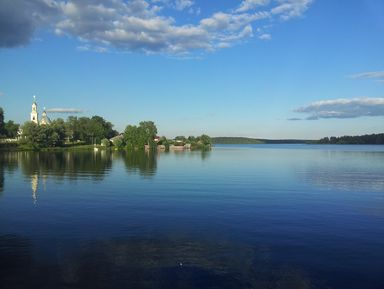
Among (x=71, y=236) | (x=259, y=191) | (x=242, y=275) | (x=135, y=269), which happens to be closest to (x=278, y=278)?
(x=242, y=275)

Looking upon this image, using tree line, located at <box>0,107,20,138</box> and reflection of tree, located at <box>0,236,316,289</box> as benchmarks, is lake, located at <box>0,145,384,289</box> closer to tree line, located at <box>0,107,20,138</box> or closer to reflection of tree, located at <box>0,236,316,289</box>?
reflection of tree, located at <box>0,236,316,289</box>

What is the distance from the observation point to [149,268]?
1614 centimetres

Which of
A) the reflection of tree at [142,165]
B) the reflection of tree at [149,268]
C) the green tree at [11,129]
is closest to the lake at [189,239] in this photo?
the reflection of tree at [149,268]

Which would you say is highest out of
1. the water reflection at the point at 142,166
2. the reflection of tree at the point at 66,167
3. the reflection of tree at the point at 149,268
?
the reflection of tree at the point at 66,167

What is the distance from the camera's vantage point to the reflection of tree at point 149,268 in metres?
14.7

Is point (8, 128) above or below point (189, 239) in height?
above

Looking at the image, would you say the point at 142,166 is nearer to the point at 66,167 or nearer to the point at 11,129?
the point at 66,167

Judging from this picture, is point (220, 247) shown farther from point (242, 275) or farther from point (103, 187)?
point (103, 187)

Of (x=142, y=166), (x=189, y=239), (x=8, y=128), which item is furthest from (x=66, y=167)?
(x=8, y=128)

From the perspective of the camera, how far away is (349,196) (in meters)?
37.4

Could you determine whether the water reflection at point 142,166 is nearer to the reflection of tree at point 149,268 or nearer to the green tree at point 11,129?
the reflection of tree at point 149,268

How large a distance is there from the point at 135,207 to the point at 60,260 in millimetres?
12830

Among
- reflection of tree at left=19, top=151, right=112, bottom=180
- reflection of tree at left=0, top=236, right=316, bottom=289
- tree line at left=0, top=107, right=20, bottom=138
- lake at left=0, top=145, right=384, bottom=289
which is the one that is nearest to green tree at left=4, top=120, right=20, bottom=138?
tree line at left=0, top=107, right=20, bottom=138

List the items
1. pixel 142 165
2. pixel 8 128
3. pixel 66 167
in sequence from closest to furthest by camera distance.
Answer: pixel 66 167 < pixel 142 165 < pixel 8 128
